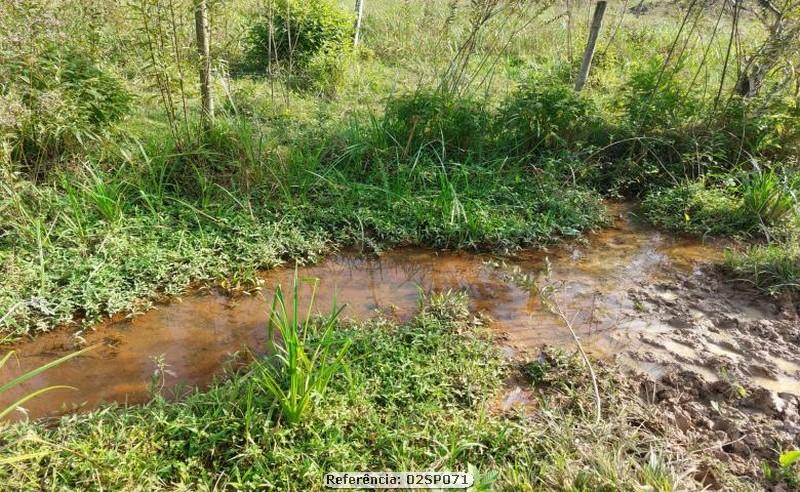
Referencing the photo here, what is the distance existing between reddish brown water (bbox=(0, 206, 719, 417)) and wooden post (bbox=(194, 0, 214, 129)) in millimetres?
1440

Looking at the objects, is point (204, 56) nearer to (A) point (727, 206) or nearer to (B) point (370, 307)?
(B) point (370, 307)

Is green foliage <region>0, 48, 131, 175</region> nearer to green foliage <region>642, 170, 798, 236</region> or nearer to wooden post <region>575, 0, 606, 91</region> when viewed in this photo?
wooden post <region>575, 0, 606, 91</region>

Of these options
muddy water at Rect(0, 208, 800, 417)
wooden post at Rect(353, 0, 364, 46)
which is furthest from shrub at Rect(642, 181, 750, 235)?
wooden post at Rect(353, 0, 364, 46)

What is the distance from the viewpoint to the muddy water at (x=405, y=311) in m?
2.72

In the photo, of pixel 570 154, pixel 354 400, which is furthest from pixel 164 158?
pixel 570 154

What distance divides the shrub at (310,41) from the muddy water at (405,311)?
3.05 metres

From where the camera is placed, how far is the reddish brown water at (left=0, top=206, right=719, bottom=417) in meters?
2.71

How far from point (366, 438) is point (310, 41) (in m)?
5.19

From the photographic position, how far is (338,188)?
13.8 ft

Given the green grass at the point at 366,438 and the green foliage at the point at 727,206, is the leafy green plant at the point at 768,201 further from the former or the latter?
the green grass at the point at 366,438

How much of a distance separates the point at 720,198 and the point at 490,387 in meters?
2.94

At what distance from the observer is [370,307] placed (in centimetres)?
334

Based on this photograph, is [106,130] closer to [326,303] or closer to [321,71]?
[326,303]

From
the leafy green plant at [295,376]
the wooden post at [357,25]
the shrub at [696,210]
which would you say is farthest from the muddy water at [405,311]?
the wooden post at [357,25]
